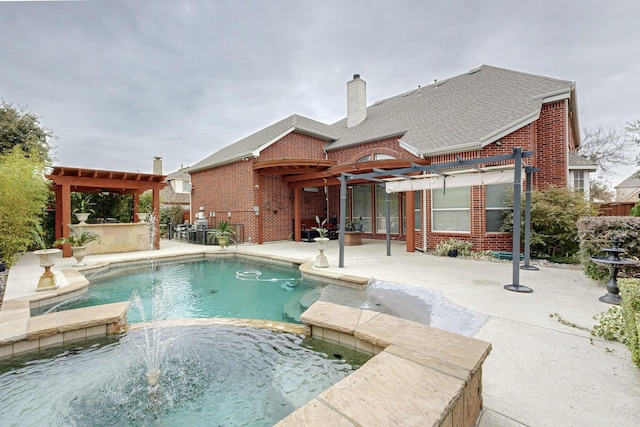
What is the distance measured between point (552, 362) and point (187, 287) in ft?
20.4

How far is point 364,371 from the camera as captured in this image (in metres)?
1.86

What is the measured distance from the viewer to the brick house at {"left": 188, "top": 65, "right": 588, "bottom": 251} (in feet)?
27.6

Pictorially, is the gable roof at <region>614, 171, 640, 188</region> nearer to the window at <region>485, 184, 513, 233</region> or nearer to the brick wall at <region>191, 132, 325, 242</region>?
the window at <region>485, 184, 513, 233</region>

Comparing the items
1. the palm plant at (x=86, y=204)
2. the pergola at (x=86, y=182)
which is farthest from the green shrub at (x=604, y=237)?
the palm plant at (x=86, y=204)

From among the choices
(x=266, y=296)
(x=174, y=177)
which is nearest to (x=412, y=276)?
(x=266, y=296)

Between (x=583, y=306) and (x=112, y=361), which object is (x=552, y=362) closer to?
(x=583, y=306)

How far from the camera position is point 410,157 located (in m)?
10.7

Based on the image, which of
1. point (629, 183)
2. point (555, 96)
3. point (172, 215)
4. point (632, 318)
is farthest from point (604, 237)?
point (629, 183)

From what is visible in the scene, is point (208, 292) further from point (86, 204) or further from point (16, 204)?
point (86, 204)

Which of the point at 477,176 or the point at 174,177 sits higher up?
the point at 174,177

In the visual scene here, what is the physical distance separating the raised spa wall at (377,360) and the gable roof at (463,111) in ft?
24.3

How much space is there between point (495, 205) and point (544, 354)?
681cm

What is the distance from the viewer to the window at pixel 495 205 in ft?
27.2

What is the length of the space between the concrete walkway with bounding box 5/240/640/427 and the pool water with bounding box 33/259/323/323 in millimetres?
1341
